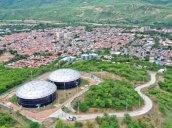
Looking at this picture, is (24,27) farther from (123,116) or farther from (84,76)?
(123,116)

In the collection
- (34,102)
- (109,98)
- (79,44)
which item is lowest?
(79,44)

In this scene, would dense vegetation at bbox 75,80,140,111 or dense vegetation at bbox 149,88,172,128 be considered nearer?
dense vegetation at bbox 75,80,140,111

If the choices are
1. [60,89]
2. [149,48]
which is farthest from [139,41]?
[60,89]

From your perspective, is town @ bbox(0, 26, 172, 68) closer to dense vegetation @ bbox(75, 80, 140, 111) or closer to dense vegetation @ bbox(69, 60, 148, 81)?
dense vegetation @ bbox(69, 60, 148, 81)

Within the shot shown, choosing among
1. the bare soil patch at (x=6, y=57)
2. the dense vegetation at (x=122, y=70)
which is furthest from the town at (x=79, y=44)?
the dense vegetation at (x=122, y=70)

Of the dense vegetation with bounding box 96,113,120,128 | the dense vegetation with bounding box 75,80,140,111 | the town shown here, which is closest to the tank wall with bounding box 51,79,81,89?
the dense vegetation with bounding box 75,80,140,111

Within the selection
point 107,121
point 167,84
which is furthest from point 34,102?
point 167,84

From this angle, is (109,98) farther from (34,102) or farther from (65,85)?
(34,102)
